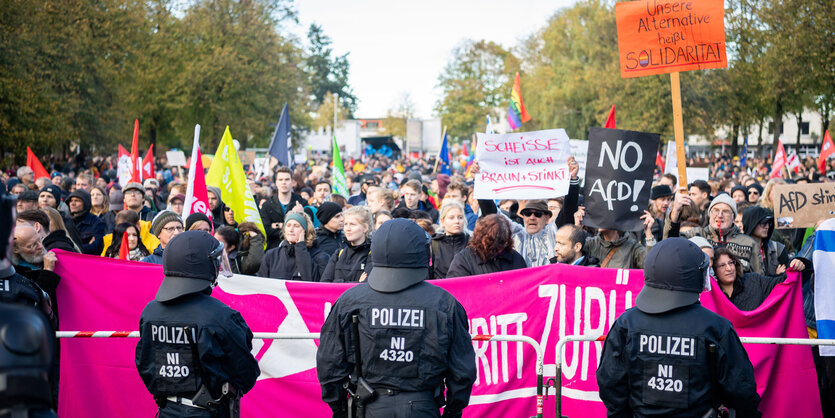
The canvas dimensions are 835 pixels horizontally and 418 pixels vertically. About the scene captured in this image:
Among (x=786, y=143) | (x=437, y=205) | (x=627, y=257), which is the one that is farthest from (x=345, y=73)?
(x=627, y=257)

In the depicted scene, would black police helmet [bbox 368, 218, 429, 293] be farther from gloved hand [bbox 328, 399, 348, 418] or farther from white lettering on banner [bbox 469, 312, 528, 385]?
white lettering on banner [bbox 469, 312, 528, 385]

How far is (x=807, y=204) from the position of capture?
25.6 feet

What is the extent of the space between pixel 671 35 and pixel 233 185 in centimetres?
532

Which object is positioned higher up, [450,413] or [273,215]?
[273,215]

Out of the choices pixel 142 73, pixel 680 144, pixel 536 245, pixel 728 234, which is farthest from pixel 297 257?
pixel 142 73

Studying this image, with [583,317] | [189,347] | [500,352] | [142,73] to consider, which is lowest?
[500,352]

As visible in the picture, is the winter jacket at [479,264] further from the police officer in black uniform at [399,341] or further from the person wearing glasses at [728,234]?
the police officer in black uniform at [399,341]

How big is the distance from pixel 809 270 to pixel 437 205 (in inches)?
315

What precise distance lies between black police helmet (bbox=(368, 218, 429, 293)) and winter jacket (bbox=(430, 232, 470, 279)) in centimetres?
302

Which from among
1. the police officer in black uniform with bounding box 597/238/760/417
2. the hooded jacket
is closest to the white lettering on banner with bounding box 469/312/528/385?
the police officer in black uniform with bounding box 597/238/760/417

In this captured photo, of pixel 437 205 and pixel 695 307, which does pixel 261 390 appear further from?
pixel 437 205

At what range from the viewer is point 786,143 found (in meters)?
90.7

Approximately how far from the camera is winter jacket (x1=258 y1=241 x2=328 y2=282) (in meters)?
7.38

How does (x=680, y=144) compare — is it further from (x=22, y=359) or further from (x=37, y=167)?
(x=37, y=167)
